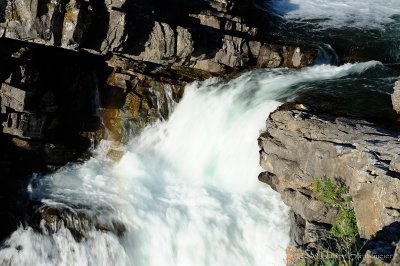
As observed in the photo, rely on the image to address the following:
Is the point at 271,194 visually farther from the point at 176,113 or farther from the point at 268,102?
the point at 176,113

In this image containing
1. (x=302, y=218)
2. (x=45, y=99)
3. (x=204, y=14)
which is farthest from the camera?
(x=204, y=14)

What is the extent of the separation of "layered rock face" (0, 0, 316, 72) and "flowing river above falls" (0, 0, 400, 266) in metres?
0.99

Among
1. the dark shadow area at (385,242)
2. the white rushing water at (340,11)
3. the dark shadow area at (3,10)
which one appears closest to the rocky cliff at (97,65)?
the dark shadow area at (3,10)

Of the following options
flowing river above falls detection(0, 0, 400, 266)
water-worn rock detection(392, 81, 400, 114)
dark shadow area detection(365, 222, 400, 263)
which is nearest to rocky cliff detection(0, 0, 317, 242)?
flowing river above falls detection(0, 0, 400, 266)

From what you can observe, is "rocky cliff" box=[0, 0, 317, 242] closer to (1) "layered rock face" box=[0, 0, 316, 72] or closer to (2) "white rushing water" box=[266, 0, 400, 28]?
(1) "layered rock face" box=[0, 0, 316, 72]

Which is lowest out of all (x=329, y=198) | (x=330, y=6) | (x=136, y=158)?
(x=136, y=158)

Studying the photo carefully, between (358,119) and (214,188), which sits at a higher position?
(358,119)

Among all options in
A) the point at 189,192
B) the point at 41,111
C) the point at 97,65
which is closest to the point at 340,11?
the point at 97,65

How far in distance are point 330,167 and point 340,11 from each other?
1347 cm

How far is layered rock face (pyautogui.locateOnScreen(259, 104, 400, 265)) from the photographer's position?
950 cm

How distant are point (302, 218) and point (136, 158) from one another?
24.1 feet

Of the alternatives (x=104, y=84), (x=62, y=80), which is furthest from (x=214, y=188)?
(x=62, y=80)

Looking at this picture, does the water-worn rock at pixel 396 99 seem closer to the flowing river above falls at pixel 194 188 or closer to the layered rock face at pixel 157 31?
the flowing river above falls at pixel 194 188

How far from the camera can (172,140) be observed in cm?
1712
